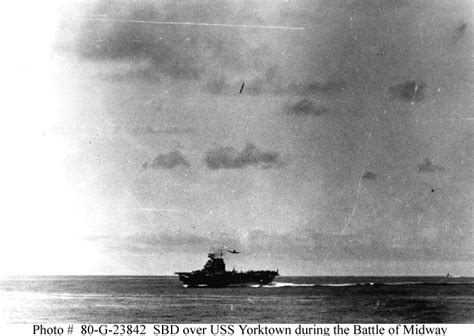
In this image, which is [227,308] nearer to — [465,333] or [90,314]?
[90,314]

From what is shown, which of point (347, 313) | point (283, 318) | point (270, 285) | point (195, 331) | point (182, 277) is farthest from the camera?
point (270, 285)

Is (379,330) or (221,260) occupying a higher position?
(221,260)

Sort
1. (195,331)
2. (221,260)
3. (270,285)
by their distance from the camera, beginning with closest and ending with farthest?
(195,331), (221,260), (270,285)

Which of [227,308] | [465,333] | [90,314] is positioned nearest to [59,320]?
[90,314]
